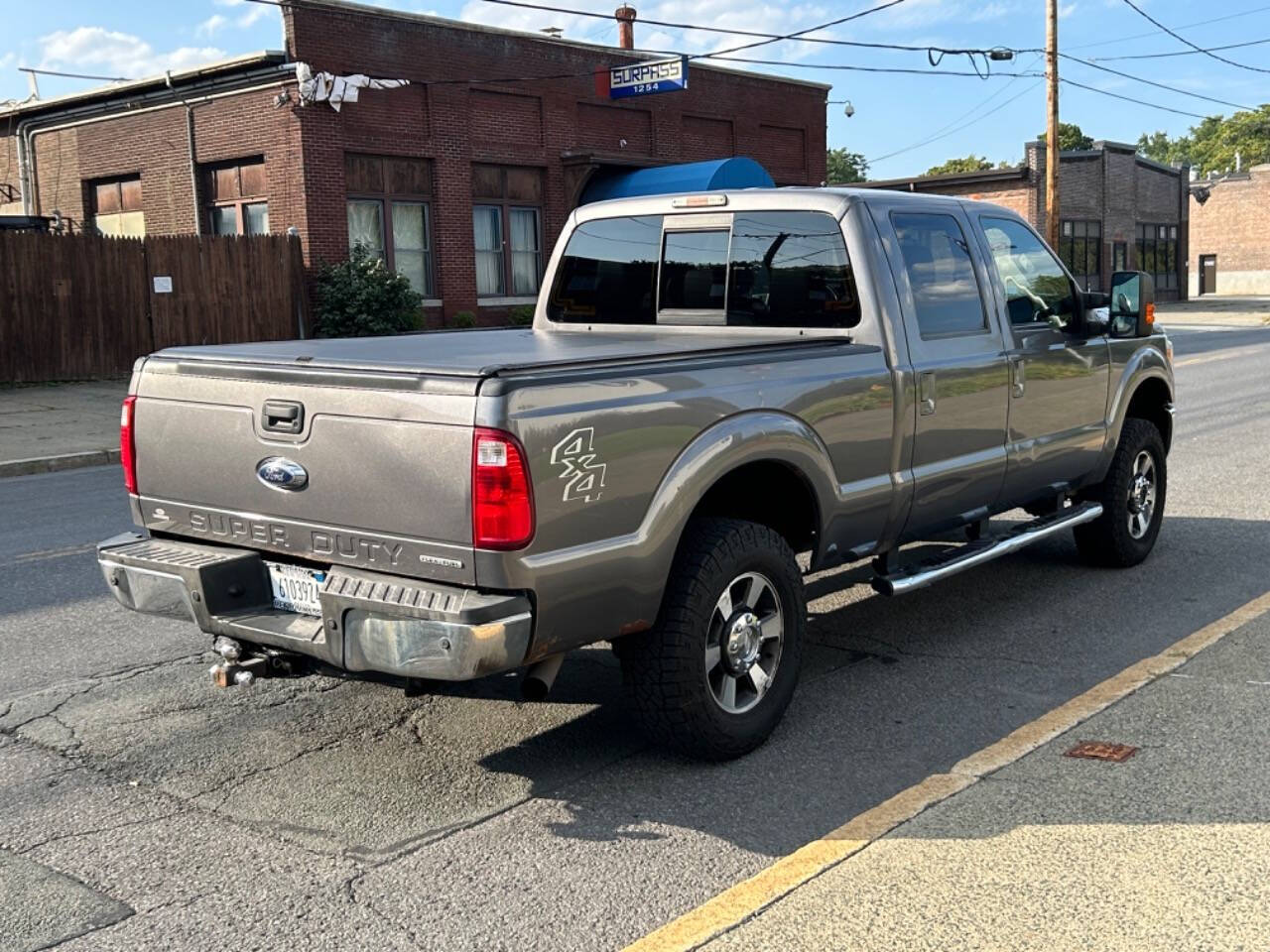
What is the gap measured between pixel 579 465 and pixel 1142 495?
4658 mm

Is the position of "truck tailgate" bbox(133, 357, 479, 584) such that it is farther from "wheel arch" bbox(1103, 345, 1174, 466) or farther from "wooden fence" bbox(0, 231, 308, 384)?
"wooden fence" bbox(0, 231, 308, 384)

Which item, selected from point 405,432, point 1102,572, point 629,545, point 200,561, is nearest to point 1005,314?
point 1102,572

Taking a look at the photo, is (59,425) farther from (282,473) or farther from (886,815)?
(886,815)

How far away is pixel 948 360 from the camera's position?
573cm

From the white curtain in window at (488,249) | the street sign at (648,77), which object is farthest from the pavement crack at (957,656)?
the street sign at (648,77)

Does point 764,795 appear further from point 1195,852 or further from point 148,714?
point 148,714

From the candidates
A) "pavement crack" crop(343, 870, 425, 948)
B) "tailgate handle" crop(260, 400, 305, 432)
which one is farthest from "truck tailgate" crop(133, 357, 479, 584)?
"pavement crack" crop(343, 870, 425, 948)

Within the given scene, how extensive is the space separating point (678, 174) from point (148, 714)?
847 inches

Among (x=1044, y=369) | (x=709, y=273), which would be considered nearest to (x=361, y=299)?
(x=709, y=273)

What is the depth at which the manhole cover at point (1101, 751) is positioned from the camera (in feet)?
14.9

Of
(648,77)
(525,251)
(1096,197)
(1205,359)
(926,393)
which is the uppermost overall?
(648,77)

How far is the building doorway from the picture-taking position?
232ft

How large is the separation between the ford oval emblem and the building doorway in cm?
7349

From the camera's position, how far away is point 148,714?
205 inches
